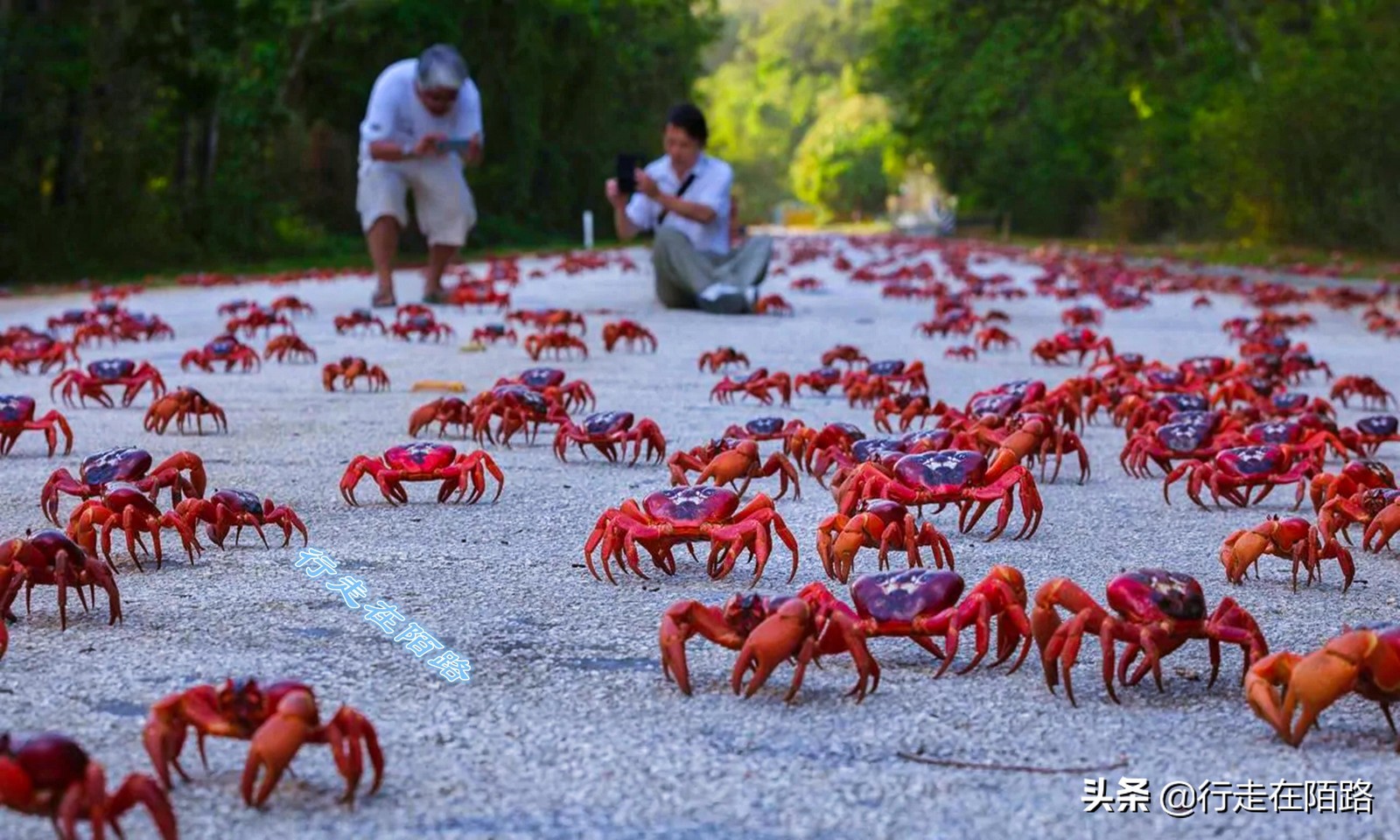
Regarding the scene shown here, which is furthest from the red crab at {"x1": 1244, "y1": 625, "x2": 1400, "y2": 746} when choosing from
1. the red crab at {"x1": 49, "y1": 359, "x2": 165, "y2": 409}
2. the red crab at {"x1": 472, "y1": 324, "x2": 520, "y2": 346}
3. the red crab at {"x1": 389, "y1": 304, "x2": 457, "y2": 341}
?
the red crab at {"x1": 389, "y1": 304, "x2": 457, "y2": 341}

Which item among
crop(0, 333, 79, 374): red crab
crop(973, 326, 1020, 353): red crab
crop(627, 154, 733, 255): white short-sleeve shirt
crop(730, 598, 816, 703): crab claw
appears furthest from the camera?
crop(627, 154, 733, 255): white short-sleeve shirt

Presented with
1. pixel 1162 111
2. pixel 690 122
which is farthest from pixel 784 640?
pixel 1162 111

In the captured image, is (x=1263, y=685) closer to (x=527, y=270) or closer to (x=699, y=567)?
(x=699, y=567)

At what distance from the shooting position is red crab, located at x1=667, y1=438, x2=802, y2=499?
18.0 feet

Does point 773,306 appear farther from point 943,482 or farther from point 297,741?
point 297,741

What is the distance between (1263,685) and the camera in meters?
3.02

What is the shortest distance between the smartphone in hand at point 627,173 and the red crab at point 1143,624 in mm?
12240

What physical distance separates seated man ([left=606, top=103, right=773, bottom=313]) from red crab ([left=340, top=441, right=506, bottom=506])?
10152 mm

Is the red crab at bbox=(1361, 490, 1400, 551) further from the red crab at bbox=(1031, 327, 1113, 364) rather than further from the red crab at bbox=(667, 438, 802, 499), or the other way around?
the red crab at bbox=(1031, 327, 1113, 364)

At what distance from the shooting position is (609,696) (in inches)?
132

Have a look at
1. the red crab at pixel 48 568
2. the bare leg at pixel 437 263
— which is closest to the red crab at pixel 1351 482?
the red crab at pixel 48 568

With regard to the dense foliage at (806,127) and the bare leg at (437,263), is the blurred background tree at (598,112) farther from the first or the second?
the dense foliage at (806,127)

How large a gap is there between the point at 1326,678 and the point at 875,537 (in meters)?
1.52

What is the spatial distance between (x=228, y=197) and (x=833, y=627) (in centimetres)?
2816
